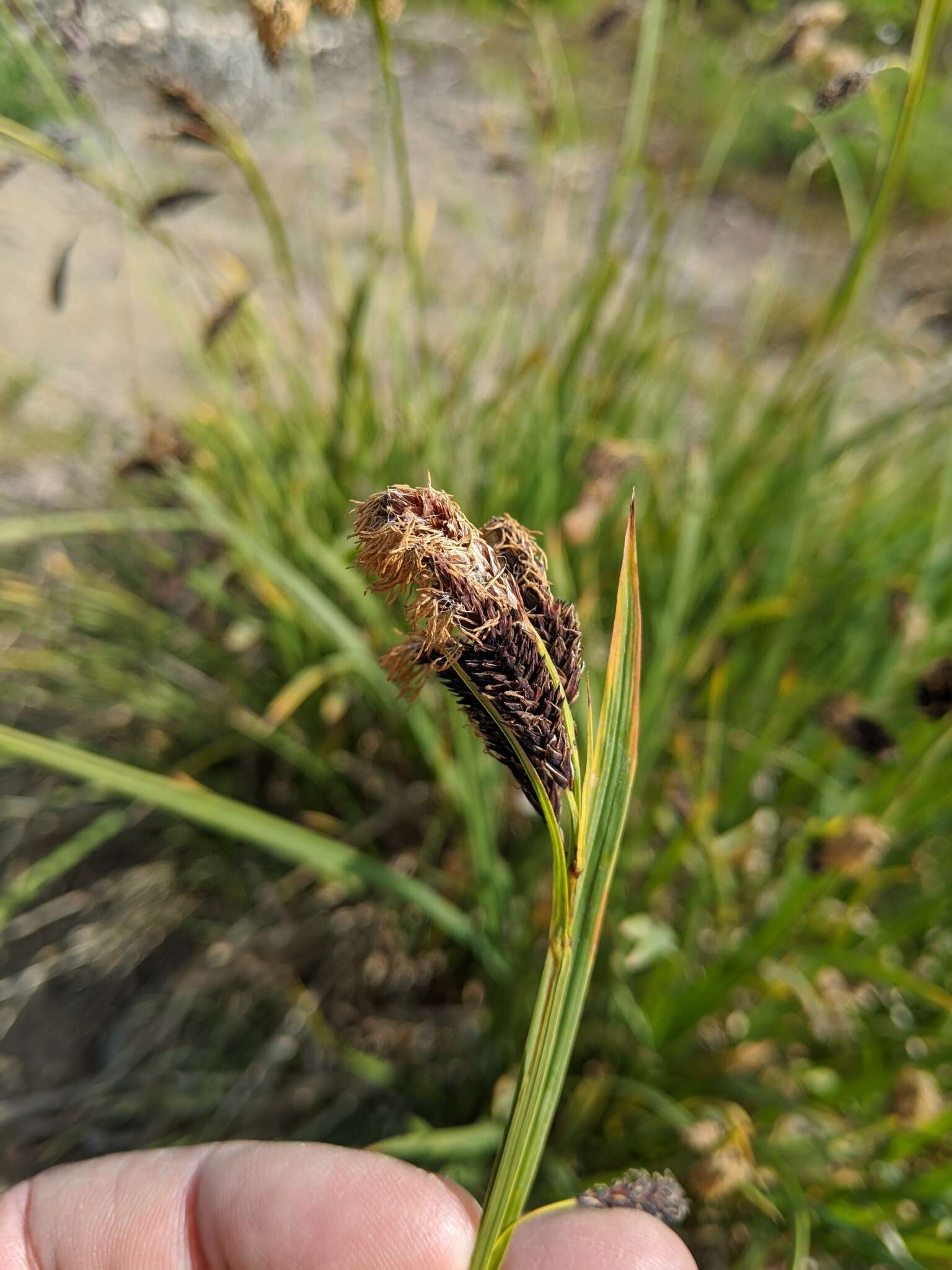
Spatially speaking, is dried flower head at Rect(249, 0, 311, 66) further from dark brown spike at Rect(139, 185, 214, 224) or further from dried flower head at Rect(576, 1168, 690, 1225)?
dried flower head at Rect(576, 1168, 690, 1225)

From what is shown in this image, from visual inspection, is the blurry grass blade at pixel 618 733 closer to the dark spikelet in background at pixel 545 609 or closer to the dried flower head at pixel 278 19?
the dark spikelet in background at pixel 545 609

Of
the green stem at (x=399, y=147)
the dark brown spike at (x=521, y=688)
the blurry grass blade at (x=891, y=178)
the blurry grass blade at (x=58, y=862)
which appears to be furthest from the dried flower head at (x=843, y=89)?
the blurry grass blade at (x=58, y=862)

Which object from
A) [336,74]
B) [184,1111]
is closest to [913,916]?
[184,1111]

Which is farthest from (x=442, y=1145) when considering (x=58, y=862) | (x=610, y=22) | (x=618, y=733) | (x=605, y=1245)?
(x=610, y=22)

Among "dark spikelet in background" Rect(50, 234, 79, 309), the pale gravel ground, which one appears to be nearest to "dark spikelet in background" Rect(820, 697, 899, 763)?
the pale gravel ground

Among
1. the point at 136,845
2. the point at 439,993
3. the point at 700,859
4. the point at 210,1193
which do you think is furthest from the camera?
the point at 136,845

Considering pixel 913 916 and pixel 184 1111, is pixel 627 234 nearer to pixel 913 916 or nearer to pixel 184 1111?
pixel 913 916

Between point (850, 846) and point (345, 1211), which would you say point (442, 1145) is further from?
point (850, 846)
